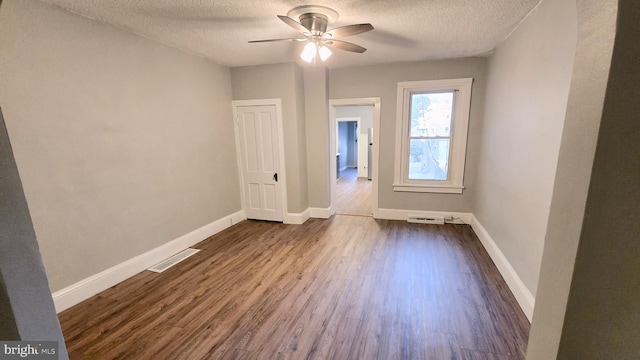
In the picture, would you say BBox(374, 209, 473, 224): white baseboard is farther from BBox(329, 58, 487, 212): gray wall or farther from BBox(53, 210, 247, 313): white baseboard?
BBox(53, 210, 247, 313): white baseboard

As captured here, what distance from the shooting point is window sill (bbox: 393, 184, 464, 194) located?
4216mm

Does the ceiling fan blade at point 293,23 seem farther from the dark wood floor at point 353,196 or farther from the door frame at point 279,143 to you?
the dark wood floor at point 353,196

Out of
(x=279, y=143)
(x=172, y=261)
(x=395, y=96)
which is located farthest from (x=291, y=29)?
(x=172, y=261)

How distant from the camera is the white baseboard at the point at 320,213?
469 cm

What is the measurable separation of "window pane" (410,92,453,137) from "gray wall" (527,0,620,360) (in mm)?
3527

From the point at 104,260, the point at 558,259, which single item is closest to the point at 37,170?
the point at 104,260

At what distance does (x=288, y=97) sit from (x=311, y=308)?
122 inches

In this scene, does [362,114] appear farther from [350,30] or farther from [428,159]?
[350,30]

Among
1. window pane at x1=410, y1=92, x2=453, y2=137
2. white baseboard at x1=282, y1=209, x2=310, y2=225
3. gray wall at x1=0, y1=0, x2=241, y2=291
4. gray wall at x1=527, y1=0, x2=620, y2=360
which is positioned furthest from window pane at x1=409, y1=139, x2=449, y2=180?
gray wall at x1=527, y1=0, x2=620, y2=360

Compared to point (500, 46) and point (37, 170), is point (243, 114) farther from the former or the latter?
point (500, 46)

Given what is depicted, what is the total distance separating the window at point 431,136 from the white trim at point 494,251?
1.35ft

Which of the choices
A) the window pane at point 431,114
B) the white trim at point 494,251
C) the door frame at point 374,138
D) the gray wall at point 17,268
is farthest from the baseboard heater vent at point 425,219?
the gray wall at point 17,268

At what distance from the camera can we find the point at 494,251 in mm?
3008

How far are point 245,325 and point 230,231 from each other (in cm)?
226
